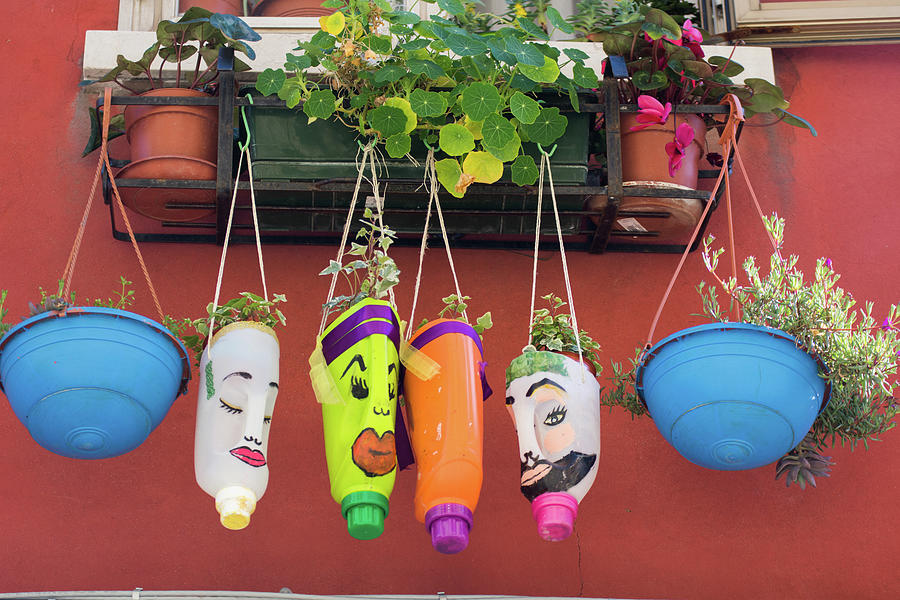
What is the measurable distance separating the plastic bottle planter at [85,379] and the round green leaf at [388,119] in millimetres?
796

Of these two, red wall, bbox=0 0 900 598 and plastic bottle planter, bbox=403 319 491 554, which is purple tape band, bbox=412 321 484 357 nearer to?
plastic bottle planter, bbox=403 319 491 554

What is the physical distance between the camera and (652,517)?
2.65 metres

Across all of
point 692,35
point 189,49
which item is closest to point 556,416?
point 692,35

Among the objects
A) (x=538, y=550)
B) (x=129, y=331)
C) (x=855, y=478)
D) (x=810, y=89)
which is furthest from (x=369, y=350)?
(x=810, y=89)

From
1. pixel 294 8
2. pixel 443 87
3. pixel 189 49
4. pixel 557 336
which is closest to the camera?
pixel 557 336

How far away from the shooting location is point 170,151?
8.97 ft

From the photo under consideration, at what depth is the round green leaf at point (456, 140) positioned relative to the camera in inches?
101

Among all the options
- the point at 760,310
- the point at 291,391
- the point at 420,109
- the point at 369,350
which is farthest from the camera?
the point at 291,391

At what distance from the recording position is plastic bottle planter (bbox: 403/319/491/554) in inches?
77.9

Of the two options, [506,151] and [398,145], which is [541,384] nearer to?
[506,151]

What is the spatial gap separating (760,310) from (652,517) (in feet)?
2.16

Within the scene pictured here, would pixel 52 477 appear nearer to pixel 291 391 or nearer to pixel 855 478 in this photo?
pixel 291 391

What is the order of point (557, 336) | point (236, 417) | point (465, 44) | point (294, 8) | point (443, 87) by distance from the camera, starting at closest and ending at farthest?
point (236, 417)
point (557, 336)
point (465, 44)
point (443, 87)
point (294, 8)

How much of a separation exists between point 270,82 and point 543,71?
684 mm
